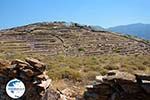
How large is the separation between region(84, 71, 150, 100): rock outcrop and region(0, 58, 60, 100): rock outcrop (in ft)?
10.6

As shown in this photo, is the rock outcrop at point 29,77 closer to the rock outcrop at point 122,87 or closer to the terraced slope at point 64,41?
the rock outcrop at point 122,87

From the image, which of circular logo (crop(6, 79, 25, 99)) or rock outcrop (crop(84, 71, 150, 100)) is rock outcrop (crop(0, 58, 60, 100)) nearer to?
circular logo (crop(6, 79, 25, 99))

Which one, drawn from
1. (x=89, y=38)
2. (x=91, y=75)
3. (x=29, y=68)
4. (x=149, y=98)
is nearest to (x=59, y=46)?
(x=89, y=38)

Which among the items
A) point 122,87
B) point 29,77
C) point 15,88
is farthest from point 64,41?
point 122,87

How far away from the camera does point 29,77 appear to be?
16.6 metres

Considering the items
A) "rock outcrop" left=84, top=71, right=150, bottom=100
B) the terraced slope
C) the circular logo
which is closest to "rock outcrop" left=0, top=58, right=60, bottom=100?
A: the circular logo

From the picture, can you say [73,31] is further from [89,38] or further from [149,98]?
[149,98]

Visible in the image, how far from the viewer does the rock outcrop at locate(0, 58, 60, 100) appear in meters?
16.1

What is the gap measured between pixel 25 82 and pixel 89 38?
72.5 meters

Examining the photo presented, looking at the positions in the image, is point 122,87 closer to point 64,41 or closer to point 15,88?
point 15,88

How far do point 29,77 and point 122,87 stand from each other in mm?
5503

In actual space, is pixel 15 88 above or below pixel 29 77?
below

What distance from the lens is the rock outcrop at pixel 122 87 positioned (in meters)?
12.0

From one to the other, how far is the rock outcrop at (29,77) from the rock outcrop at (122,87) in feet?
10.6
